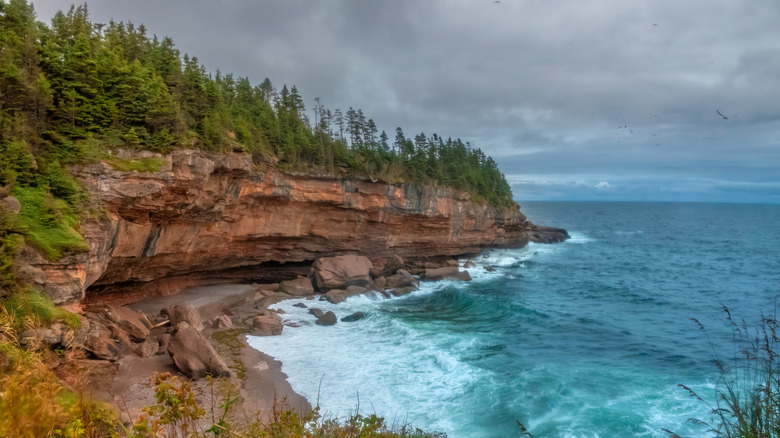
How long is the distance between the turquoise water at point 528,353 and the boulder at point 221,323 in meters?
2.31

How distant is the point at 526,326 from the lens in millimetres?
22750

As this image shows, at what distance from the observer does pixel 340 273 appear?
28828 millimetres

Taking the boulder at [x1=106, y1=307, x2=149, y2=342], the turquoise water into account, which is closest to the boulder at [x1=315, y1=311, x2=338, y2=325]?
the turquoise water

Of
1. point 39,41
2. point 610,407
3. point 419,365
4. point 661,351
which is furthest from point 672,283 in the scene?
point 39,41

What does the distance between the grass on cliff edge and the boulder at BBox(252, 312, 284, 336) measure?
8.55m

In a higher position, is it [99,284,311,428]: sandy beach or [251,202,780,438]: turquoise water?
[99,284,311,428]: sandy beach

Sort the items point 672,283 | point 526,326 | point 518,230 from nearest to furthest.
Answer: point 526,326 → point 672,283 → point 518,230

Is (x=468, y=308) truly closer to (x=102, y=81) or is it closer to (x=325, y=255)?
(x=325, y=255)

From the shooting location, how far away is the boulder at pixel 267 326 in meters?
19.7

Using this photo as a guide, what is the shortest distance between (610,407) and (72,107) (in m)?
22.4

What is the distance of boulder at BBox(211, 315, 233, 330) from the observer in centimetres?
1971

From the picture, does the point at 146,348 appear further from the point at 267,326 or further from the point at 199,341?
the point at 267,326

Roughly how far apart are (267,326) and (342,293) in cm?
762

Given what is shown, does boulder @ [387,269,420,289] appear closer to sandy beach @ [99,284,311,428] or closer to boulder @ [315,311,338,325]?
boulder @ [315,311,338,325]
